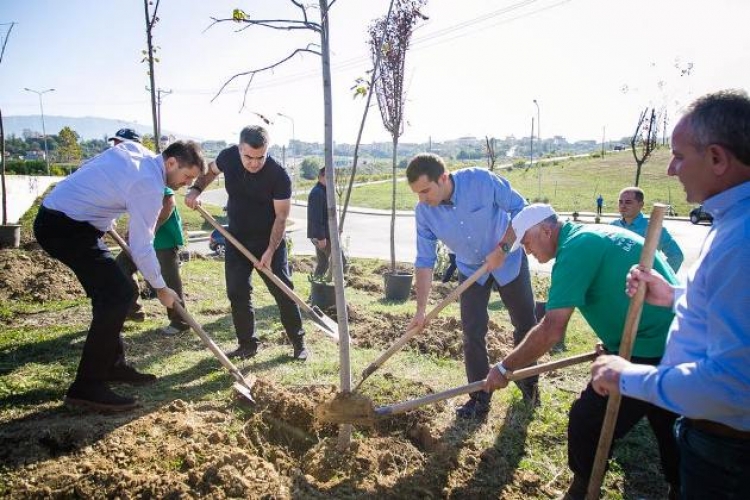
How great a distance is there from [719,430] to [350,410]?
1.93 metres

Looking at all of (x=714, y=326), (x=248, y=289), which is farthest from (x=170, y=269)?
(x=714, y=326)

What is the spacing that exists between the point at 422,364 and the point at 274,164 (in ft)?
7.69

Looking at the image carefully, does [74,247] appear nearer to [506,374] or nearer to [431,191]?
[431,191]

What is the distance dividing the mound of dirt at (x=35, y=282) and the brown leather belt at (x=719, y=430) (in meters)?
7.19

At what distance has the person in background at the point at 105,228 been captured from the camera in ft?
10.8

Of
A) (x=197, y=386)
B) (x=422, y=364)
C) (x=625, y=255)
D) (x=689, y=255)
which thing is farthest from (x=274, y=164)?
(x=689, y=255)

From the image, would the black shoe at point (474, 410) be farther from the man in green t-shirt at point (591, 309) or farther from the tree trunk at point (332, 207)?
the man in green t-shirt at point (591, 309)

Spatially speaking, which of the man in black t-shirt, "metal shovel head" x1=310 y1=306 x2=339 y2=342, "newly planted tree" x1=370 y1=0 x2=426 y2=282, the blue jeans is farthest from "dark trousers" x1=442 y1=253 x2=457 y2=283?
the blue jeans

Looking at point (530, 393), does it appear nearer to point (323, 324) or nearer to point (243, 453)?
point (323, 324)

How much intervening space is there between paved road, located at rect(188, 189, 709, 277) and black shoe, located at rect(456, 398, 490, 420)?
653 centimetres

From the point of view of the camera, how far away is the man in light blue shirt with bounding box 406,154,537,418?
11.6 feet

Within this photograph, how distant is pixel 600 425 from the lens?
7.97ft

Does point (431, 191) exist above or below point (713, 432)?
above

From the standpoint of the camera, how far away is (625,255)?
238cm
